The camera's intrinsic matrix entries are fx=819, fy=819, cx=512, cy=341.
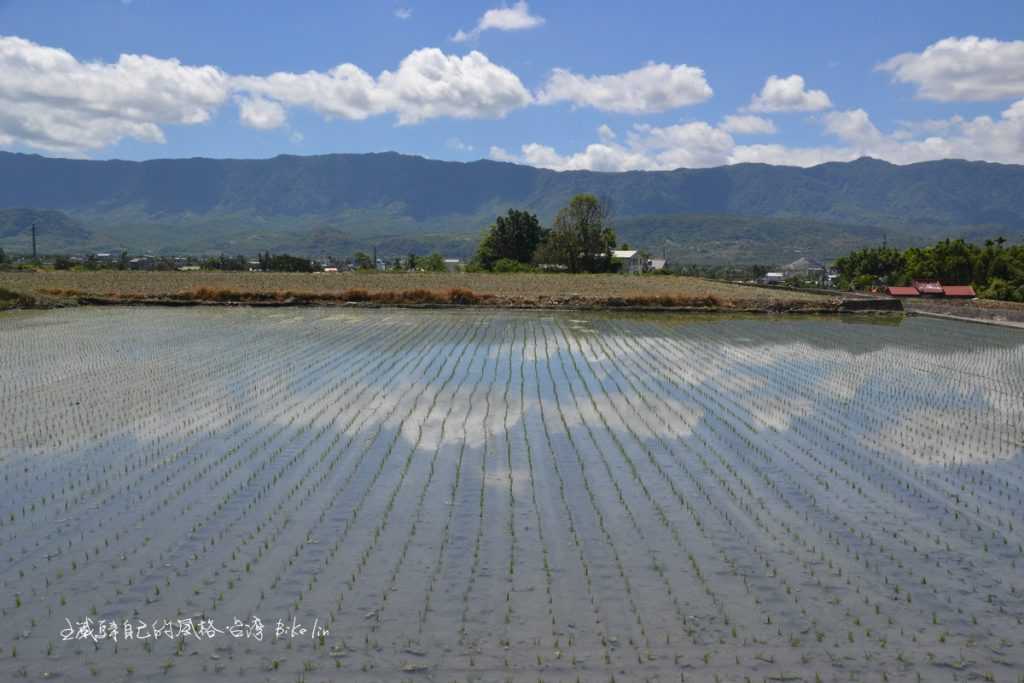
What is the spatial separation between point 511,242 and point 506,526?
6743 centimetres

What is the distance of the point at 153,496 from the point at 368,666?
16.3 feet

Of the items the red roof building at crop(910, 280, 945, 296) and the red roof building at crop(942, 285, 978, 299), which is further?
the red roof building at crop(910, 280, 945, 296)

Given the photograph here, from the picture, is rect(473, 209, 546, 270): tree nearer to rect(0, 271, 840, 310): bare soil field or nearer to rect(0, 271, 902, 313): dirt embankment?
rect(0, 271, 840, 310): bare soil field

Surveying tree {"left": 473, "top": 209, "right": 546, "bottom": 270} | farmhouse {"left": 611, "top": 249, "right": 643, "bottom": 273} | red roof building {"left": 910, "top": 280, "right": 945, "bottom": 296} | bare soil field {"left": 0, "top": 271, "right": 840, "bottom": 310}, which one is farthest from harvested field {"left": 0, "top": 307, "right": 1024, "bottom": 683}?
farmhouse {"left": 611, "top": 249, "right": 643, "bottom": 273}

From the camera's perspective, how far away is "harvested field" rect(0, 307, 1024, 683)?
6.16 metres

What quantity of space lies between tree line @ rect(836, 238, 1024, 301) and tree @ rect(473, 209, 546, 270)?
27.4m

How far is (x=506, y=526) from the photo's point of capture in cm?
873

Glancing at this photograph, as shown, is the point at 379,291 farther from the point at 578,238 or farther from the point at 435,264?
the point at 435,264

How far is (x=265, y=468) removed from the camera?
10898 millimetres

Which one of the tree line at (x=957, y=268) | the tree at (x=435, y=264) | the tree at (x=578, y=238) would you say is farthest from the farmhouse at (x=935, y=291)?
the tree at (x=435, y=264)

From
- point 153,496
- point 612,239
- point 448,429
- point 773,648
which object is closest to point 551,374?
point 448,429

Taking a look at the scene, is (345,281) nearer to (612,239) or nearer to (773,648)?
(612,239)

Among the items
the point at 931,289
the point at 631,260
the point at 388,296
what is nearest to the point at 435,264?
the point at 631,260

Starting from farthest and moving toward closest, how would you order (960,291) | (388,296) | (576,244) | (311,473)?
1. (576,244)
2. (960,291)
3. (388,296)
4. (311,473)
